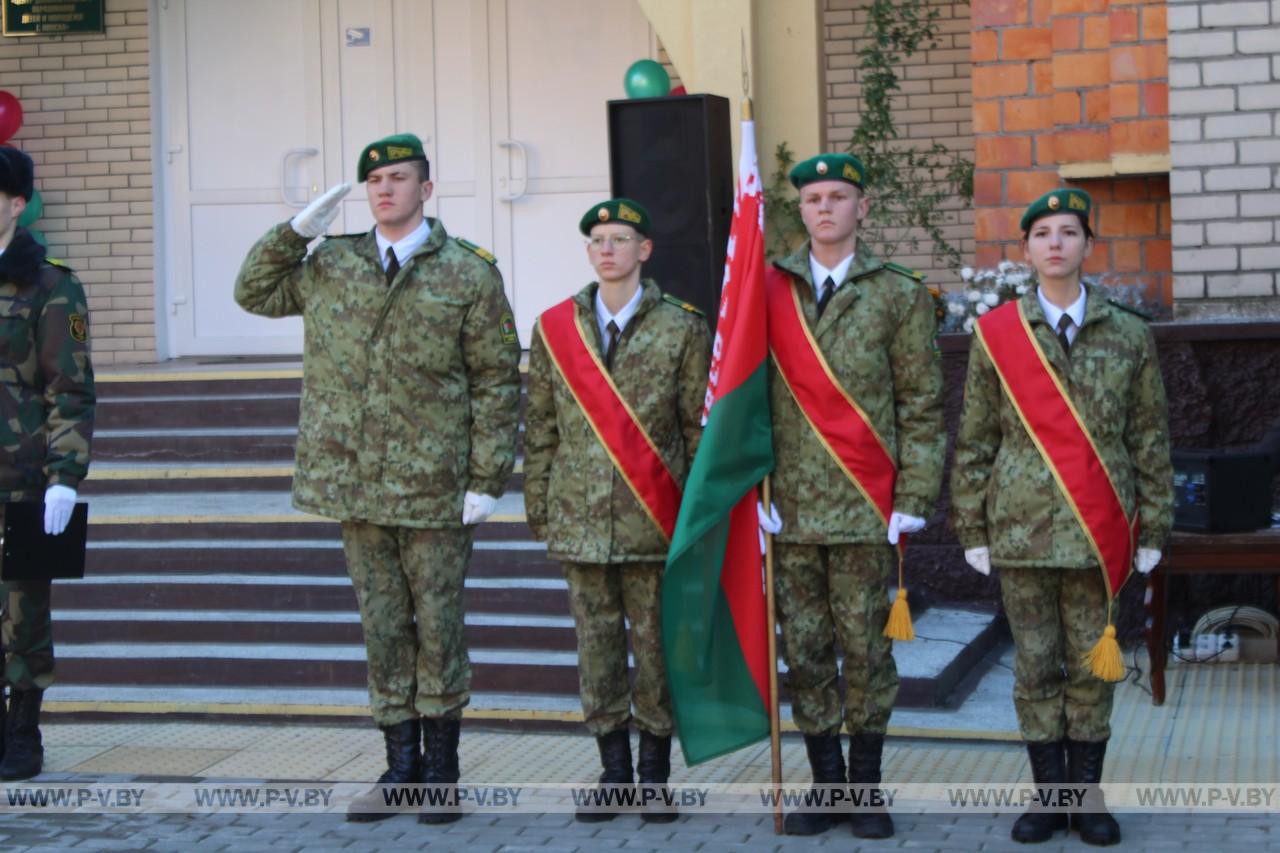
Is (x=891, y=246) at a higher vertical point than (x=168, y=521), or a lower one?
higher

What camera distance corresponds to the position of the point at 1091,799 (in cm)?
507

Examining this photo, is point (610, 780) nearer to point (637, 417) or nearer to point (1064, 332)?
point (637, 417)

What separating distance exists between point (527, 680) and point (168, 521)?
2.16m

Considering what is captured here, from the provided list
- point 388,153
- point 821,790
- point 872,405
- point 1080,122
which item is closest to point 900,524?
point 872,405

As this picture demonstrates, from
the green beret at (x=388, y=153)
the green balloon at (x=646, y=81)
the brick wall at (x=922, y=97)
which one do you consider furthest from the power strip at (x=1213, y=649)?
the green beret at (x=388, y=153)

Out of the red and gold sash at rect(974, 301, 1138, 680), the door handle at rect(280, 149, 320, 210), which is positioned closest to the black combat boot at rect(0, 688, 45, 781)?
the red and gold sash at rect(974, 301, 1138, 680)

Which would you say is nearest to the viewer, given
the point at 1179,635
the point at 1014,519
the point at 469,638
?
the point at 1014,519

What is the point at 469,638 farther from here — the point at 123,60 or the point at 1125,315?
the point at 123,60

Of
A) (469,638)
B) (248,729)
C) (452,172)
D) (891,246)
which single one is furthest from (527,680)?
(452,172)

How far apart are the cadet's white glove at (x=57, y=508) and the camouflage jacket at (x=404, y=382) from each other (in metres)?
0.80

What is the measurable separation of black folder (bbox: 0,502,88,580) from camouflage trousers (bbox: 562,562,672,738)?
1595mm

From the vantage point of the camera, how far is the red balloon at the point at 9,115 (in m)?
10.4

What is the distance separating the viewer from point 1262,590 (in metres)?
7.67

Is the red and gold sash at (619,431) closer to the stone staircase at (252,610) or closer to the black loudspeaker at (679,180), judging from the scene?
the stone staircase at (252,610)
